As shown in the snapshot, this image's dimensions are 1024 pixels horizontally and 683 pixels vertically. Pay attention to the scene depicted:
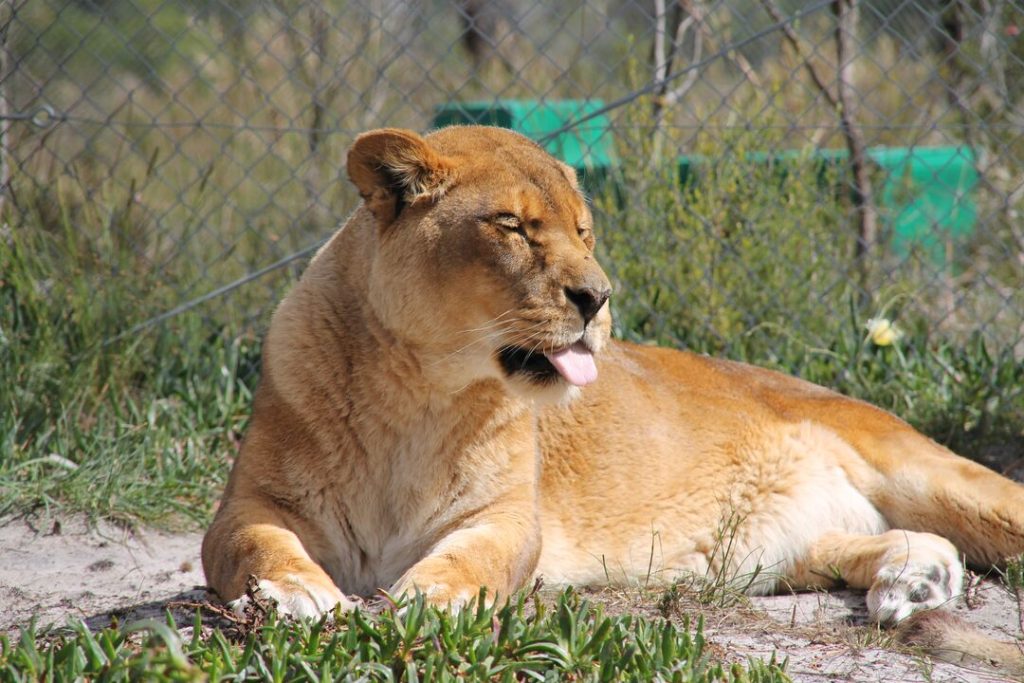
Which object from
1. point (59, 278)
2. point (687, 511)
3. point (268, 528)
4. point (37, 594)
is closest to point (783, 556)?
point (687, 511)

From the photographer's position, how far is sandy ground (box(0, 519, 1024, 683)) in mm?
2805

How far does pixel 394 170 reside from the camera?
301 centimetres

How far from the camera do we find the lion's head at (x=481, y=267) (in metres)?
2.89

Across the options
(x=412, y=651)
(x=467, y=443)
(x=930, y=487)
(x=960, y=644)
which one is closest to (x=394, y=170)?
(x=467, y=443)

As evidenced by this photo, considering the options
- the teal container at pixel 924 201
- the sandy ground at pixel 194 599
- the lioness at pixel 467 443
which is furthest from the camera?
the teal container at pixel 924 201

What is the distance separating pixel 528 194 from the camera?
3018mm

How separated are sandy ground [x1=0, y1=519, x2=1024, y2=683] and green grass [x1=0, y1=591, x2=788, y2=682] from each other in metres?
0.31

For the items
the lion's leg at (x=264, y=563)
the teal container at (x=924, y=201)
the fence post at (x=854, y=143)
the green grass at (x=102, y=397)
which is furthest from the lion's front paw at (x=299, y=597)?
the teal container at (x=924, y=201)

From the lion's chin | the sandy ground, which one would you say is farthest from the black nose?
the sandy ground

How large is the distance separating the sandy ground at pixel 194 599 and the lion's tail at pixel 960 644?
40 millimetres

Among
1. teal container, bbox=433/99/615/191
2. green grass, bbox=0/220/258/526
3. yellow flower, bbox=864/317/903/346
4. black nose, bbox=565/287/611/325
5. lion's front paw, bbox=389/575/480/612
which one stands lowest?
green grass, bbox=0/220/258/526

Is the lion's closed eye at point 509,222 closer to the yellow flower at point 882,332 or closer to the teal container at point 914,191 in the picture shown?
the teal container at point 914,191

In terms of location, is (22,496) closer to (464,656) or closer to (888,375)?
(464,656)

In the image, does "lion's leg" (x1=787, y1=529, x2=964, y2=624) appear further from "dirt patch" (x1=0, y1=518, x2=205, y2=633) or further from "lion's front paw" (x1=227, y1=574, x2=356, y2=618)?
"dirt patch" (x1=0, y1=518, x2=205, y2=633)
